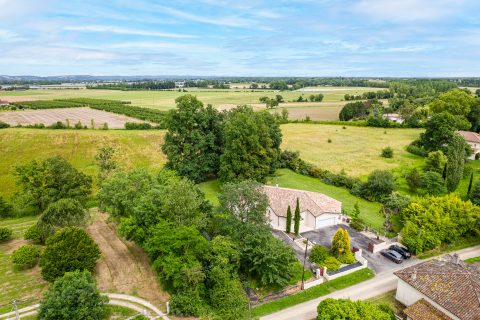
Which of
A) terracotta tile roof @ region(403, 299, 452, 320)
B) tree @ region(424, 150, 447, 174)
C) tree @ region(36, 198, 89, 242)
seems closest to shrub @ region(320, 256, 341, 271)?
terracotta tile roof @ region(403, 299, 452, 320)

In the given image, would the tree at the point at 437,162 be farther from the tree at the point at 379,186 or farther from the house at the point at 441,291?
the house at the point at 441,291

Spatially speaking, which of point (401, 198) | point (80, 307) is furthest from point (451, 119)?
point (80, 307)

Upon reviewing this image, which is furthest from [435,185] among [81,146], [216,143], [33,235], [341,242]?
[81,146]

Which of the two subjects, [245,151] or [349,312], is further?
[245,151]

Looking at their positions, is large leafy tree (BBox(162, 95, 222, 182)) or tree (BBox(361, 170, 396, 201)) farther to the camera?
large leafy tree (BBox(162, 95, 222, 182))

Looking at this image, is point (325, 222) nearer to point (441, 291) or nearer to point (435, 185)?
point (441, 291)

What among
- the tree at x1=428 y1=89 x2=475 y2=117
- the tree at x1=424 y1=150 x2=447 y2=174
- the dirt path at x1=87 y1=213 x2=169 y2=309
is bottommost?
the dirt path at x1=87 y1=213 x2=169 y2=309

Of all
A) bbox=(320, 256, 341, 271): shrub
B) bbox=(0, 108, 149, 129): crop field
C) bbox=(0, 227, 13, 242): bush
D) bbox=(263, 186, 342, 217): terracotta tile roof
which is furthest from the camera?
bbox=(0, 108, 149, 129): crop field

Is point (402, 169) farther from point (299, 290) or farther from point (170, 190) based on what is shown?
point (170, 190)

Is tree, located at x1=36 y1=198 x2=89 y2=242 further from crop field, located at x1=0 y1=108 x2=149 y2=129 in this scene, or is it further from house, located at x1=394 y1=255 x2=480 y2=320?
crop field, located at x1=0 y1=108 x2=149 y2=129
